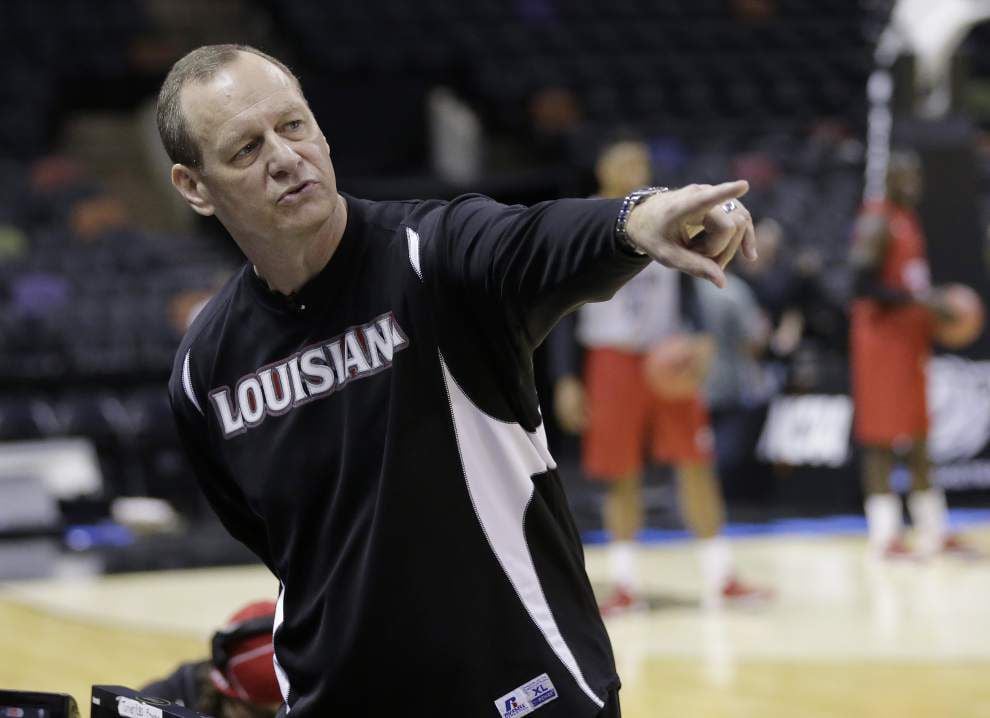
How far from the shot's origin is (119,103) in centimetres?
1566

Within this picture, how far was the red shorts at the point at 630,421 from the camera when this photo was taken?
6.04 meters

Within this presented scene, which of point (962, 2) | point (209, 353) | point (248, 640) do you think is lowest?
point (248, 640)

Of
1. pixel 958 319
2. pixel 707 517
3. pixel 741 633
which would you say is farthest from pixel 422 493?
pixel 958 319

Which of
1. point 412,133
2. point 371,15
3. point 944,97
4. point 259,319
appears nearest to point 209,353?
point 259,319

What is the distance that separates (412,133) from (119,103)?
331cm

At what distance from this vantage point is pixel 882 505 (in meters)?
6.93

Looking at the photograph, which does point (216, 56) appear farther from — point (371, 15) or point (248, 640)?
point (371, 15)

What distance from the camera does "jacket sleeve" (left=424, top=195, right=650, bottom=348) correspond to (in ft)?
5.12

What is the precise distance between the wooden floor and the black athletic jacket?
2786mm

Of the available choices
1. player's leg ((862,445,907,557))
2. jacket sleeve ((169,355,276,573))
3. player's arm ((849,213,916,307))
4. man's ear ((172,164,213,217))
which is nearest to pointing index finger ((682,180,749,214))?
man's ear ((172,164,213,217))

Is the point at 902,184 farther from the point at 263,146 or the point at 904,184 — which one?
the point at 263,146

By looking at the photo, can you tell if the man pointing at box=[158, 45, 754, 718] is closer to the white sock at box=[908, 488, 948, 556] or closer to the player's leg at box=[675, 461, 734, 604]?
the player's leg at box=[675, 461, 734, 604]

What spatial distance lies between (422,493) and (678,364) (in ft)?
13.4

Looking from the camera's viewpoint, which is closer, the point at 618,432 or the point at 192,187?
the point at 192,187
